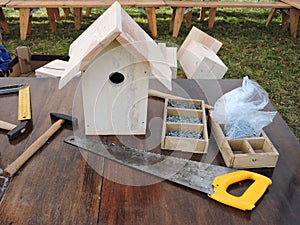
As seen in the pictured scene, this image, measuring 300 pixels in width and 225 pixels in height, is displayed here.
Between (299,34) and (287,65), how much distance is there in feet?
4.43

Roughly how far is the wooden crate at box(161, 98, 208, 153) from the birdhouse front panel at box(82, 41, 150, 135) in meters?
0.10

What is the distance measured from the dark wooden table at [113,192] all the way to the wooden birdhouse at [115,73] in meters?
0.06

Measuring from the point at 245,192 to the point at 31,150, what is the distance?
0.59 metres

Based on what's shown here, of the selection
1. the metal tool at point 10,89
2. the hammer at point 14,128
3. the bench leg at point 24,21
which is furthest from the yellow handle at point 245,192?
the bench leg at point 24,21

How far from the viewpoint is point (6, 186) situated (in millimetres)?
747

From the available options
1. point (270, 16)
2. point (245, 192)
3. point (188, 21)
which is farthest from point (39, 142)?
point (270, 16)

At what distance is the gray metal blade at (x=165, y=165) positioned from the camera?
76cm

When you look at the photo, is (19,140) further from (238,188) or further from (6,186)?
(238,188)

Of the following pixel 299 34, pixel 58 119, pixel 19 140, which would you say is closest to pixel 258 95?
pixel 58 119

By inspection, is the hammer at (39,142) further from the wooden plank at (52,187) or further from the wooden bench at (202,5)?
the wooden bench at (202,5)

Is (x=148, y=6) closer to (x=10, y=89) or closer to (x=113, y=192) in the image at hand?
(x=10, y=89)

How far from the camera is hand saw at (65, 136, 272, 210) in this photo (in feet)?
2.37

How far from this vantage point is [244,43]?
3.81 m

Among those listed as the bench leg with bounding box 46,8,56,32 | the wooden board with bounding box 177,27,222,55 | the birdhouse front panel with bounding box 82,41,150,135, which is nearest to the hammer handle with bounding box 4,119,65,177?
the birdhouse front panel with bounding box 82,41,150,135
